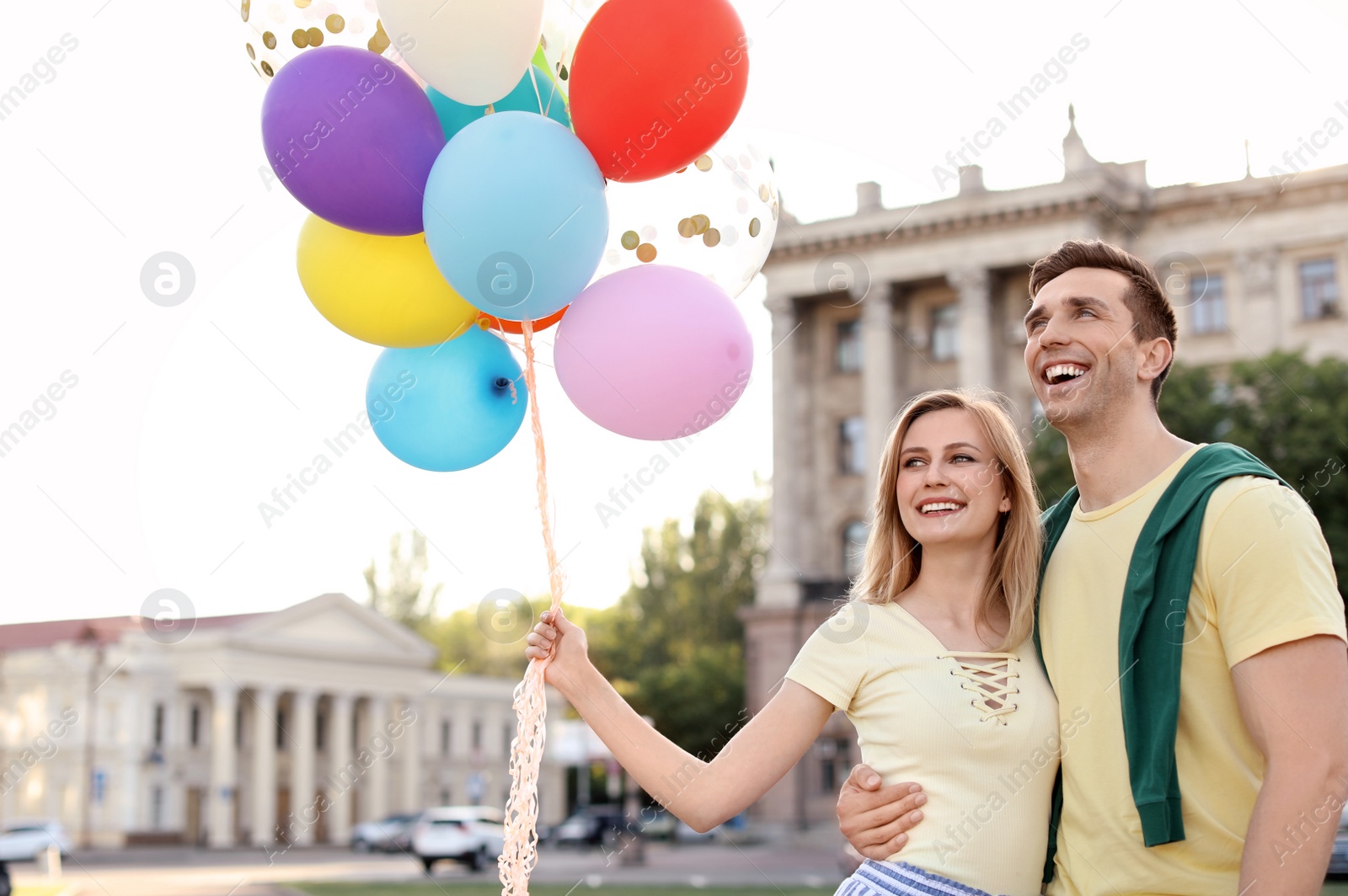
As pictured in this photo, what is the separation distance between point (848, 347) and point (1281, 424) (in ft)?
60.9

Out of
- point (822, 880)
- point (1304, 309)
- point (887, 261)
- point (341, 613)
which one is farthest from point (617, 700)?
point (341, 613)

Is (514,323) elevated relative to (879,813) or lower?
elevated

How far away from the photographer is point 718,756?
3391 millimetres

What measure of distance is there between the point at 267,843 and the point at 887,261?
37.7 meters

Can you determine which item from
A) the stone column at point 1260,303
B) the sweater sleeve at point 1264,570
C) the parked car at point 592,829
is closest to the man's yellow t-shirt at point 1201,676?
the sweater sleeve at point 1264,570

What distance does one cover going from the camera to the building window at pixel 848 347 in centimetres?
4738

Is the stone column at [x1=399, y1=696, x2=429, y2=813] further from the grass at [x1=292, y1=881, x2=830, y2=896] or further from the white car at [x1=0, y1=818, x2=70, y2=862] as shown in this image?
the grass at [x1=292, y1=881, x2=830, y2=896]

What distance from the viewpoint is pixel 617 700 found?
3.61 metres

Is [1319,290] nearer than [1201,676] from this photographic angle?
No

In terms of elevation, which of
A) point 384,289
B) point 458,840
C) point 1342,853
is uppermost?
point 384,289

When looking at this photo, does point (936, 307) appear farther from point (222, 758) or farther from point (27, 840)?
point (222, 758)

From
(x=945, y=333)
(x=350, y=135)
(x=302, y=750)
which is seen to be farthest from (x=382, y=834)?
(x=350, y=135)

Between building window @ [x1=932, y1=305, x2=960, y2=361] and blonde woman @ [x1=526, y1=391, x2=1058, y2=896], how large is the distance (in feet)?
139

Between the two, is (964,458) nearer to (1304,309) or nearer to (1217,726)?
(1217,726)
